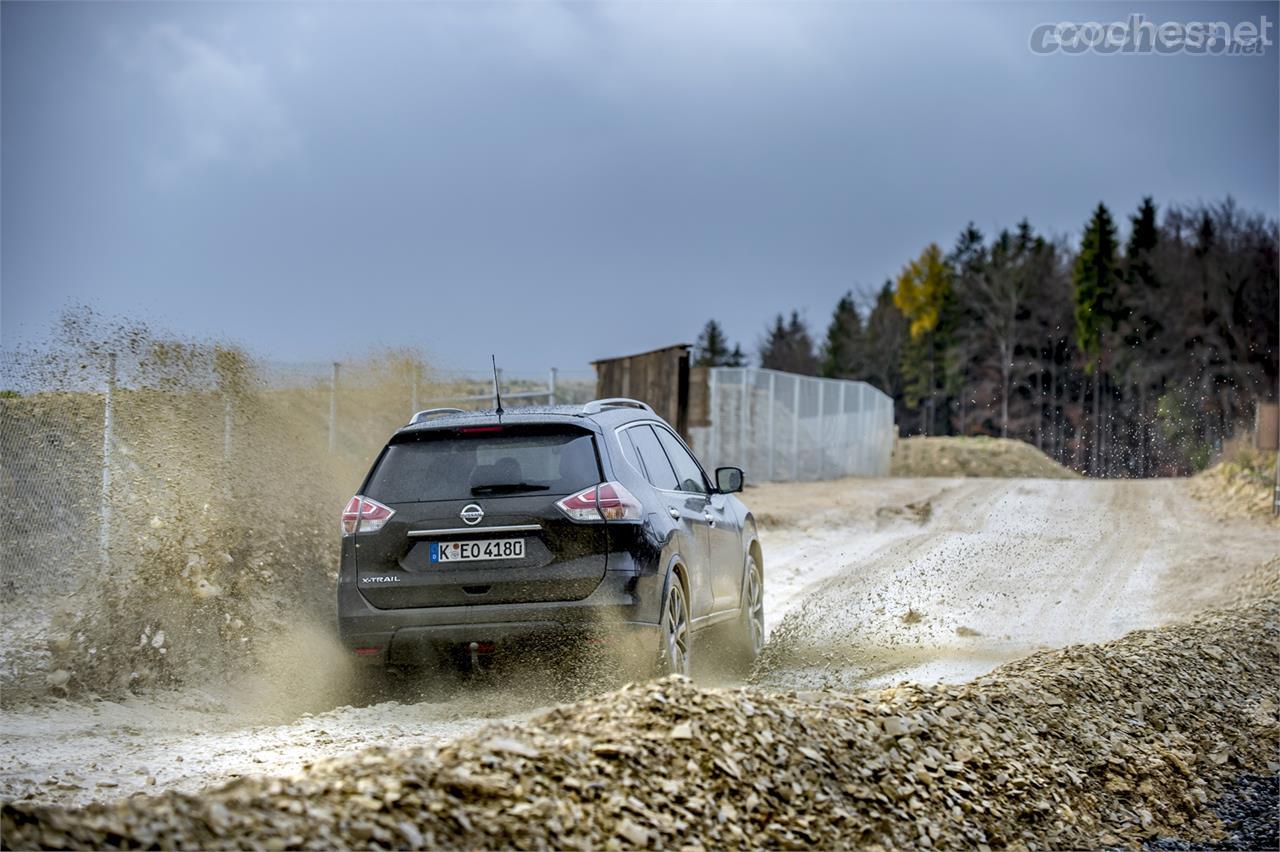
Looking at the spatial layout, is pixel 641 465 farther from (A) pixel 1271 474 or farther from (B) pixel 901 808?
(A) pixel 1271 474

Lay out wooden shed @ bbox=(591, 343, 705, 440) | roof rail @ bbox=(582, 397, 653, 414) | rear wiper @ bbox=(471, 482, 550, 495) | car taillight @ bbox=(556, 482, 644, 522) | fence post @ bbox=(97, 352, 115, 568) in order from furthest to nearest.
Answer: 1. wooden shed @ bbox=(591, 343, 705, 440)
2. fence post @ bbox=(97, 352, 115, 568)
3. roof rail @ bbox=(582, 397, 653, 414)
4. rear wiper @ bbox=(471, 482, 550, 495)
5. car taillight @ bbox=(556, 482, 644, 522)

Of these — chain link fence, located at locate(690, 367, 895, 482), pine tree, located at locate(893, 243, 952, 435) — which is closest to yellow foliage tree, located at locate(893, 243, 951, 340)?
pine tree, located at locate(893, 243, 952, 435)

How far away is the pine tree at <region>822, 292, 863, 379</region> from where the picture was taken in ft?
344

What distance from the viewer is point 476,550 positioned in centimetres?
758

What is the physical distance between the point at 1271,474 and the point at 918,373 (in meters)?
75.7

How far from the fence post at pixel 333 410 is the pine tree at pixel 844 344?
282 ft

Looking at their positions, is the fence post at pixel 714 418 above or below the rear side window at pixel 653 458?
above

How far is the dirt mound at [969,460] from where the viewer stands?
48.1 metres

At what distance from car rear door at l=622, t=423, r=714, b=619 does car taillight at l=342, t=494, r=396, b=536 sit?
1.46 metres

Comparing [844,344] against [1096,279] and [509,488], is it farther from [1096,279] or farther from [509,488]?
[509,488]

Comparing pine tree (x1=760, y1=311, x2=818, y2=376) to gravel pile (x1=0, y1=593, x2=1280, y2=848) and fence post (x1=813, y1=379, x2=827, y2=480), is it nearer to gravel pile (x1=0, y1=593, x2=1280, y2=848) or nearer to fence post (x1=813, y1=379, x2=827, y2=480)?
fence post (x1=813, y1=379, x2=827, y2=480)

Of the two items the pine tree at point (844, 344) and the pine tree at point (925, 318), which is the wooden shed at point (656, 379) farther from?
the pine tree at point (844, 344)

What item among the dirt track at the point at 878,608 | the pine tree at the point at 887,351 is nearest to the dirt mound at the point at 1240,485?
the dirt track at the point at 878,608

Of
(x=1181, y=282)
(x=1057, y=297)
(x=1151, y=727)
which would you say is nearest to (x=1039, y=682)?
(x=1151, y=727)
